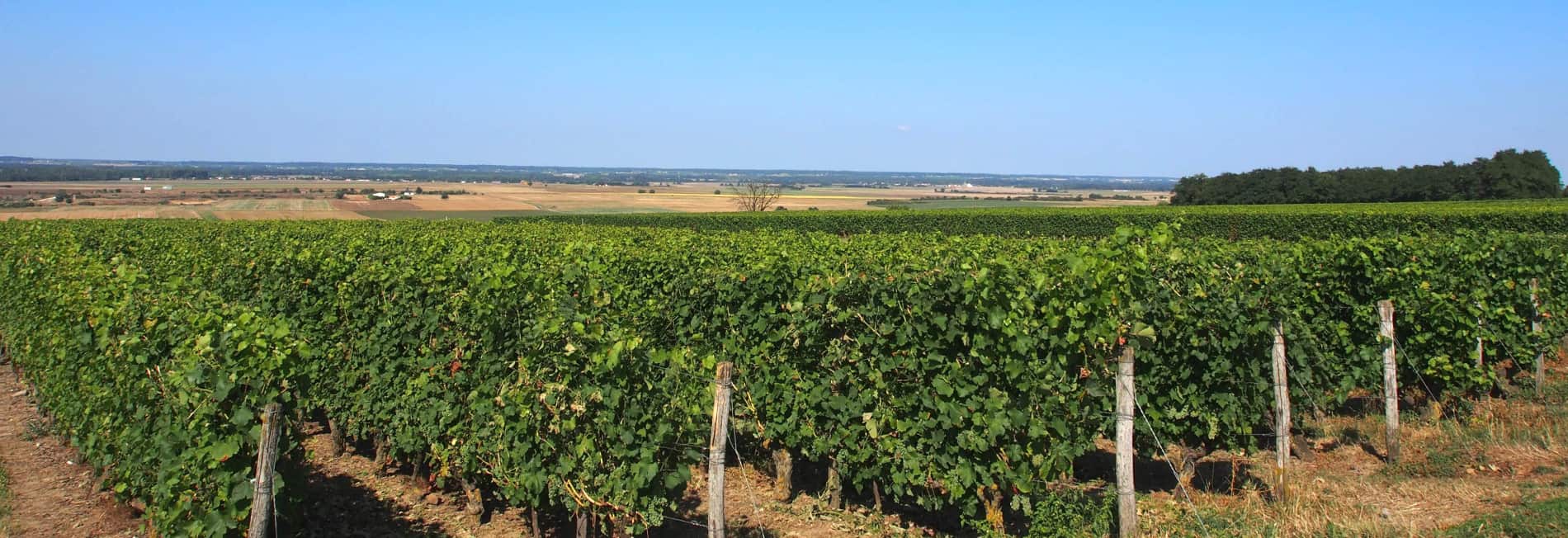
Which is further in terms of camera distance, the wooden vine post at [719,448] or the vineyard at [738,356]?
the vineyard at [738,356]

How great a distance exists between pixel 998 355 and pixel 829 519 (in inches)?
84.1

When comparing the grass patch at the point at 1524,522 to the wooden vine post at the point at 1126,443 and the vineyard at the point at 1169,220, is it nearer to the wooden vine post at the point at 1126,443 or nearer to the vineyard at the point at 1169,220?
the wooden vine post at the point at 1126,443

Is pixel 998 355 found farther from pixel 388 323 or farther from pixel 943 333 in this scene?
pixel 388 323

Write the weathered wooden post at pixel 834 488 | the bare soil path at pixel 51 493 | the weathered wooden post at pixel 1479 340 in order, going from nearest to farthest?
the bare soil path at pixel 51 493, the weathered wooden post at pixel 834 488, the weathered wooden post at pixel 1479 340

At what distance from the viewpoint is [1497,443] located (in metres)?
8.36

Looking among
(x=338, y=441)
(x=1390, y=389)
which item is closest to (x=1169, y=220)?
(x=1390, y=389)

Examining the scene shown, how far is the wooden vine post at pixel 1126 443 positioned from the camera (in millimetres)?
6219

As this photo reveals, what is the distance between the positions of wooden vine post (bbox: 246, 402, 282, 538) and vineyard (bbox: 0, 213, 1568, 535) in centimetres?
10

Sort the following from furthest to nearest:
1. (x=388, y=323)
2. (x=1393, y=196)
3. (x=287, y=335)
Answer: (x=1393, y=196) → (x=388, y=323) → (x=287, y=335)

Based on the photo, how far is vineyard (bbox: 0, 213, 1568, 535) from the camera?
5543 millimetres

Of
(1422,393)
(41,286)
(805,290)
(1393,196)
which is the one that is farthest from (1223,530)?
(1393,196)

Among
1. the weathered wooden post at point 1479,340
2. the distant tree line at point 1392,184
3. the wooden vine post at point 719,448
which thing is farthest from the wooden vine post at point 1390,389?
the distant tree line at point 1392,184

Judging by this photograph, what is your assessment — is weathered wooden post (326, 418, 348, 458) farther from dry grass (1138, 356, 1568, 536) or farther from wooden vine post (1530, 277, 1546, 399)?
wooden vine post (1530, 277, 1546, 399)

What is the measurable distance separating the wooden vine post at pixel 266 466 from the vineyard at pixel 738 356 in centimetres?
10
